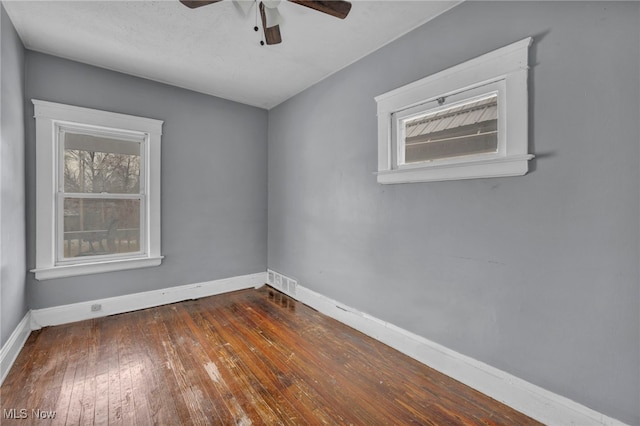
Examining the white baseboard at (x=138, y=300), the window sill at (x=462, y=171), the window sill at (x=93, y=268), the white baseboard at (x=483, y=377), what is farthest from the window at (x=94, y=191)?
the window sill at (x=462, y=171)

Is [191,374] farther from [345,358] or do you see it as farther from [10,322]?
[10,322]

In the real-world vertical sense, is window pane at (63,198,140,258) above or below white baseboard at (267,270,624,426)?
above

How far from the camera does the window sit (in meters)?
2.78

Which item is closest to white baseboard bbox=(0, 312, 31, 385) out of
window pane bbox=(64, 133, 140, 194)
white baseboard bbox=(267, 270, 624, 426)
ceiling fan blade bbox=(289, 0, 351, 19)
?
window pane bbox=(64, 133, 140, 194)

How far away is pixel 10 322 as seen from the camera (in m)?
2.23

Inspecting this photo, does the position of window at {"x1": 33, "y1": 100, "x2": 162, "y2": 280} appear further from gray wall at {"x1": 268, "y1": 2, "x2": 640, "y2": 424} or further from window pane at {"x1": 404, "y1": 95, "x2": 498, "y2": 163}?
window pane at {"x1": 404, "y1": 95, "x2": 498, "y2": 163}

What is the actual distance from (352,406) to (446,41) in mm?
2658

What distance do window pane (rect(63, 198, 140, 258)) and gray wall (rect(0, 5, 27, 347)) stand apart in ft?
1.34

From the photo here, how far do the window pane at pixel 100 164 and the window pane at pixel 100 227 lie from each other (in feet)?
0.51

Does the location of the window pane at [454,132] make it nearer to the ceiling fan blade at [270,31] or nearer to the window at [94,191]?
the ceiling fan blade at [270,31]

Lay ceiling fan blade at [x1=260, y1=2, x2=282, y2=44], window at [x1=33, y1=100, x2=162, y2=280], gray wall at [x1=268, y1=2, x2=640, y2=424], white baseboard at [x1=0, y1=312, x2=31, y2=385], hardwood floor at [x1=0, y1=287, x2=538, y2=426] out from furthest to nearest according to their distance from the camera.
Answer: window at [x1=33, y1=100, x2=162, y2=280], white baseboard at [x1=0, y1=312, x2=31, y2=385], ceiling fan blade at [x1=260, y1=2, x2=282, y2=44], hardwood floor at [x1=0, y1=287, x2=538, y2=426], gray wall at [x1=268, y1=2, x2=640, y2=424]

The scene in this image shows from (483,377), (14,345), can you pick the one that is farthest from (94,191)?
(483,377)

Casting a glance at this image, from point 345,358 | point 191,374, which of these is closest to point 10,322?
point 191,374

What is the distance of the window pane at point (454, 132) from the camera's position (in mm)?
1948
